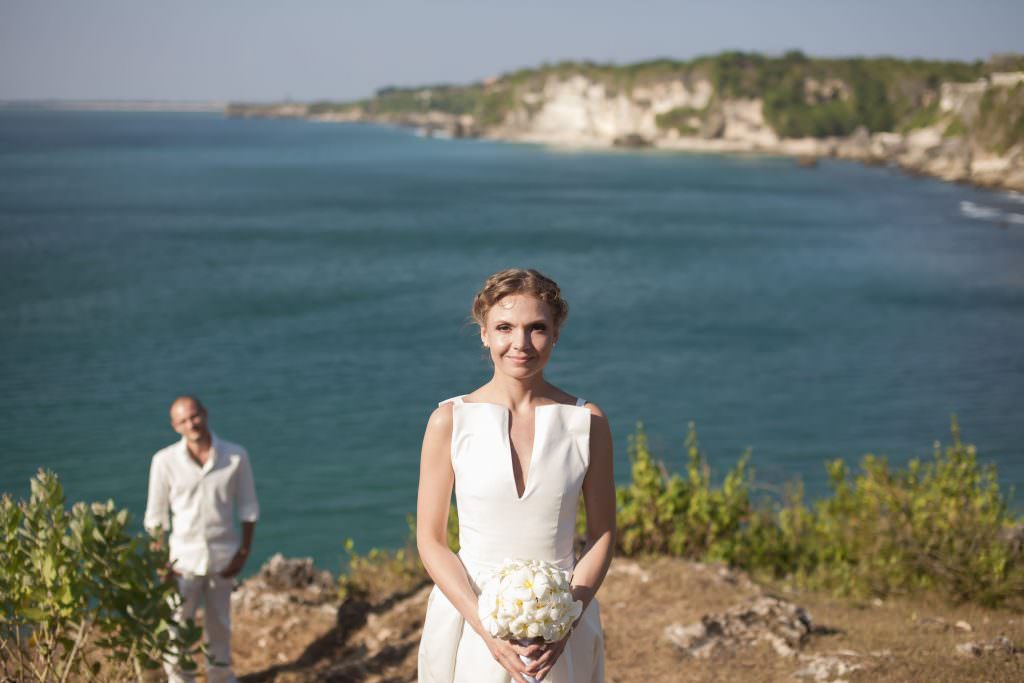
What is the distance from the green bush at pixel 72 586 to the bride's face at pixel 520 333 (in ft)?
7.44

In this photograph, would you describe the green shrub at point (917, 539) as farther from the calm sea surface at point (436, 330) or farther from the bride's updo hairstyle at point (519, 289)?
the bride's updo hairstyle at point (519, 289)

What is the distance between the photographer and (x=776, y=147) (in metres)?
145

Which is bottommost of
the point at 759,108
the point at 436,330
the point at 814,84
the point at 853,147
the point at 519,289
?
the point at 436,330

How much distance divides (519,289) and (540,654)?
127 cm

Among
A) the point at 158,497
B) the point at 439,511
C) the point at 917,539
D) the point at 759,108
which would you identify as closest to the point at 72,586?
the point at 158,497

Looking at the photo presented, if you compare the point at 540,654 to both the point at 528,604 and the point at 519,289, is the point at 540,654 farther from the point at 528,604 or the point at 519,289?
the point at 519,289

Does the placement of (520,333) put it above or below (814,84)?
below

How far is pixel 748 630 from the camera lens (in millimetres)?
6293

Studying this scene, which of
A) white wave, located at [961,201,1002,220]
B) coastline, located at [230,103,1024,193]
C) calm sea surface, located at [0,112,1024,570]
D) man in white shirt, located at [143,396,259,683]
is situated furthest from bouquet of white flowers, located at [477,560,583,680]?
coastline, located at [230,103,1024,193]

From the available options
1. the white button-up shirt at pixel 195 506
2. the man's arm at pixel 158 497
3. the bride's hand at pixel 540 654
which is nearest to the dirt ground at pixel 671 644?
the white button-up shirt at pixel 195 506

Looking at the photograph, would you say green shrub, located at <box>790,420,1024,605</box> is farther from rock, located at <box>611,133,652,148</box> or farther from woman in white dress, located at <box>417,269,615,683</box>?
rock, located at <box>611,133,652,148</box>

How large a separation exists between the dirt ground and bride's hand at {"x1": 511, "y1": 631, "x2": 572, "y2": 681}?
8.58ft

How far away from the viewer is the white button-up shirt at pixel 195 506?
6508 mm

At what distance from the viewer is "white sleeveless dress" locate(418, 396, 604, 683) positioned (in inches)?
145
